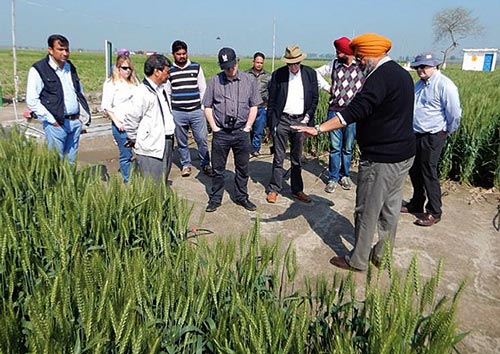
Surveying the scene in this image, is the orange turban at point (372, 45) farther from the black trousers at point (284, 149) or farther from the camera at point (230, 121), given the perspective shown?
the black trousers at point (284, 149)

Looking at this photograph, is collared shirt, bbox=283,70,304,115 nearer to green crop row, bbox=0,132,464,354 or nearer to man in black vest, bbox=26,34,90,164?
man in black vest, bbox=26,34,90,164

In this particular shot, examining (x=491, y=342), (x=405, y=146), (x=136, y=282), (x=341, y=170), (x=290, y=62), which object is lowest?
(x=491, y=342)

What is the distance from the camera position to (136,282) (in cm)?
138

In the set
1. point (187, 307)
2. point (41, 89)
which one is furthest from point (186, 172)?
point (187, 307)

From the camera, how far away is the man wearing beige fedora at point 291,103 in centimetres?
470

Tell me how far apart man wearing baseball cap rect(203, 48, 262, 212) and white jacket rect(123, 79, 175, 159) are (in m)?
0.76

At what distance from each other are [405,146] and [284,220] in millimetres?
1714

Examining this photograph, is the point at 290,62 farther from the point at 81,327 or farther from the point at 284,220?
the point at 81,327

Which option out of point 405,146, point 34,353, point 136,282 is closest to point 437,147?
point 405,146

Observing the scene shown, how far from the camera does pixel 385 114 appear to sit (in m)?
2.98

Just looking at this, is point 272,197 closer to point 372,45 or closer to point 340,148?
point 340,148

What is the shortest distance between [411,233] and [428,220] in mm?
314

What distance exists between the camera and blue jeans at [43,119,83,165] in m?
4.28

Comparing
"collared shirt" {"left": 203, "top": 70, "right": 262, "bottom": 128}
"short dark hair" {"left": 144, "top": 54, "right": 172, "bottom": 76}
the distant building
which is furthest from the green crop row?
the distant building
